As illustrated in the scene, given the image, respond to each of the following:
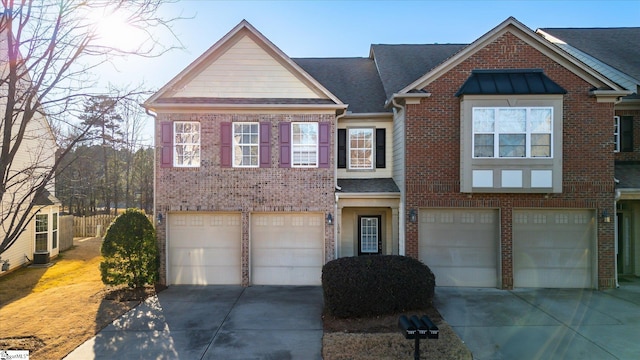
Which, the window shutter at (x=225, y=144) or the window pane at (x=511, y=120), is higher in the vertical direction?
the window pane at (x=511, y=120)

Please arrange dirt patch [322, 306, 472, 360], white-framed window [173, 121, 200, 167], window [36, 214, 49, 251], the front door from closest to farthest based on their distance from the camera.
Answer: dirt patch [322, 306, 472, 360]
white-framed window [173, 121, 200, 167]
the front door
window [36, 214, 49, 251]

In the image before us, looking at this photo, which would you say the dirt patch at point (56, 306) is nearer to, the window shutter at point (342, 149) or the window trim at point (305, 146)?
the window trim at point (305, 146)

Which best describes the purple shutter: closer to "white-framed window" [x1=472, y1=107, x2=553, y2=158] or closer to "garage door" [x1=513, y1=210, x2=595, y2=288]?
"white-framed window" [x1=472, y1=107, x2=553, y2=158]

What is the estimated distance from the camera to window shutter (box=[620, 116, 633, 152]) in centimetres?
1272

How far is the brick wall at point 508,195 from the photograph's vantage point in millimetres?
11211

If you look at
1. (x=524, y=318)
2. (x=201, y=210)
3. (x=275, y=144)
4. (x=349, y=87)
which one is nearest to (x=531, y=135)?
(x=524, y=318)

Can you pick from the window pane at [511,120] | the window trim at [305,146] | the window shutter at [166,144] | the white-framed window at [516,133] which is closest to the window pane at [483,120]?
the white-framed window at [516,133]

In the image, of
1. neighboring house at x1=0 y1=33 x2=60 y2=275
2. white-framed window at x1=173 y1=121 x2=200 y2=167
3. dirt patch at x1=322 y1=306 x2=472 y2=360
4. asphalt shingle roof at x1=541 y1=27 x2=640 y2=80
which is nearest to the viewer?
dirt patch at x1=322 y1=306 x2=472 y2=360

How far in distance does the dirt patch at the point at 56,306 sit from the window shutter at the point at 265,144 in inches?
202

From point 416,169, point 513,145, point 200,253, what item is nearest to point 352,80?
point 416,169

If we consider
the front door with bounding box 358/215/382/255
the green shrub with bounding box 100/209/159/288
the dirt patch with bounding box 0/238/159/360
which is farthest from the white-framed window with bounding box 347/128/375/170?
the dirt patch with bounding box 0/238/159/360

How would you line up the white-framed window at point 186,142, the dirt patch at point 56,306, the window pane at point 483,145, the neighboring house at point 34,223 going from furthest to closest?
the neighboring house at point 34,223 → the white-framed window at point 186,142 → the window pane at point 483,145 → the dirt patch at point 56,306

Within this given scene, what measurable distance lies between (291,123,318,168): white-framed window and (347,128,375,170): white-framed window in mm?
1718

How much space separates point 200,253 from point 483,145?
931cm
